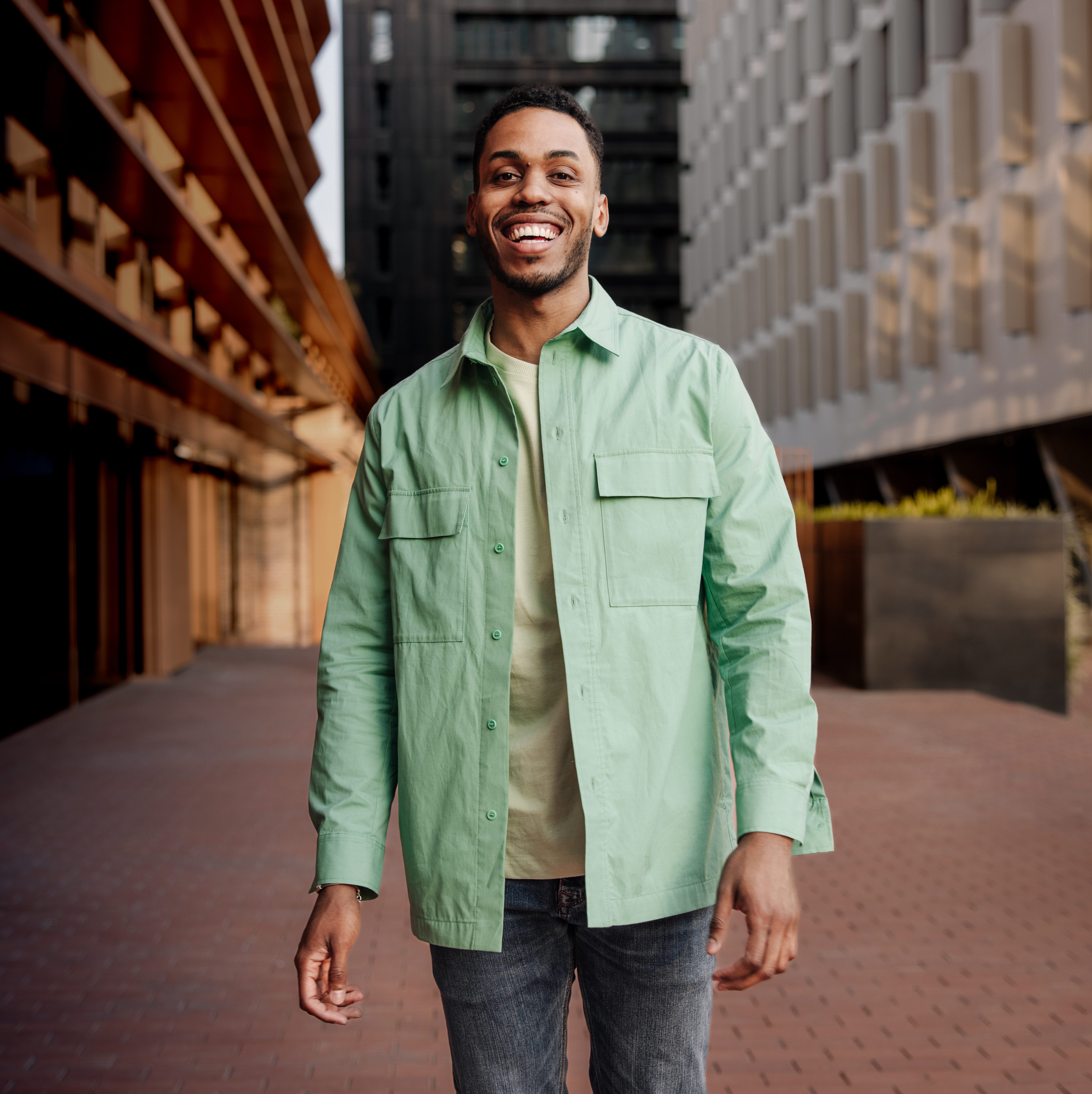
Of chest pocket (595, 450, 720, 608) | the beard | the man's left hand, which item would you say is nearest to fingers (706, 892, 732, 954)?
the man's left hand

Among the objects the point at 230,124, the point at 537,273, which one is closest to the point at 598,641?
the point at 537,273

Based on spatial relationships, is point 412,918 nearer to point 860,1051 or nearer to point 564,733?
point 564,733

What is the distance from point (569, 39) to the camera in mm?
55906

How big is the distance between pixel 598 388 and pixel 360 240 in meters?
54.6

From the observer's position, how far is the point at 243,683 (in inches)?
629

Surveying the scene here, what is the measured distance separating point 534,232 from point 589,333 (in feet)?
0.56

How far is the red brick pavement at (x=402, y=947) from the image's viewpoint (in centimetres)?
396

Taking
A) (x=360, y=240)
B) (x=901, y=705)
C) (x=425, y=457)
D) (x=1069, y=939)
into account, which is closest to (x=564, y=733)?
(x=425, y=457)

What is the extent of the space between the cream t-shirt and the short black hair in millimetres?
479

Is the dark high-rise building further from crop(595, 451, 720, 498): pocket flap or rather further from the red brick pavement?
crop(595, 451, 720, 498): pocket flap

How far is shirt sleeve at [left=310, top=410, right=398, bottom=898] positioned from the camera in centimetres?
189

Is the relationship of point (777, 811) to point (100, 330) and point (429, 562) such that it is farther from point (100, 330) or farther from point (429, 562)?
point (100, 330)

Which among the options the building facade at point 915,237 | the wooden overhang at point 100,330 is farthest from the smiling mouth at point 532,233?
the building facade at point 915,237

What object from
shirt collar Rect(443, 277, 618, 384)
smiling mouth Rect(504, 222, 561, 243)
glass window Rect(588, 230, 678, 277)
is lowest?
shirt collar Rect(443, 277, 618, 384)
